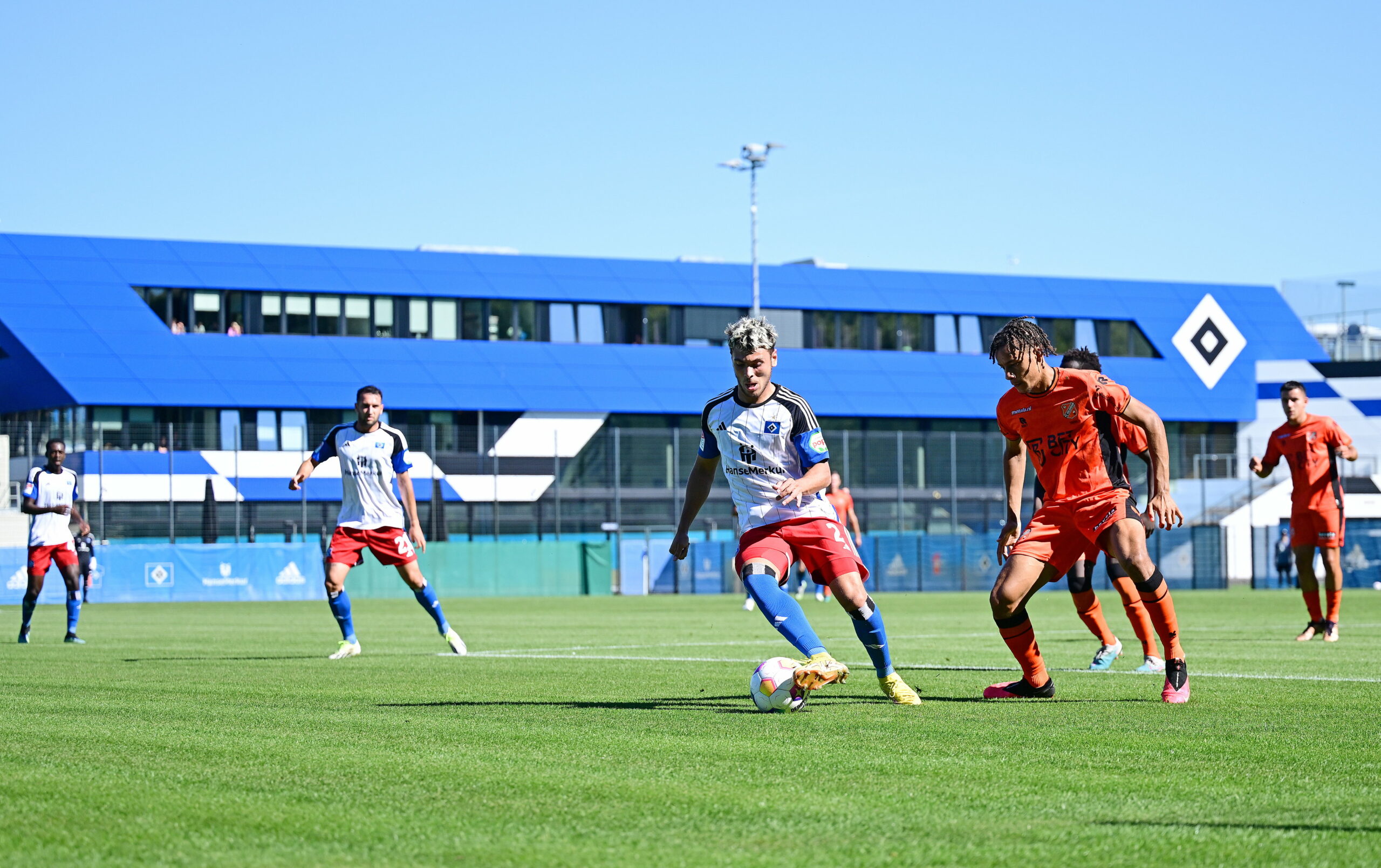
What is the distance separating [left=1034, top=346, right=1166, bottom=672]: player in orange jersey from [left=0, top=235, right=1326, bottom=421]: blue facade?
48.4m

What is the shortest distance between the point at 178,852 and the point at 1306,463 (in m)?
12.6

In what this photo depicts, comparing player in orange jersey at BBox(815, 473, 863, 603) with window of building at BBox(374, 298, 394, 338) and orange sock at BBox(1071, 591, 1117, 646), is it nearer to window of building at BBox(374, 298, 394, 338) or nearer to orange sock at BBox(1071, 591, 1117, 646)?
orange sock at BBox(1071, 591, 1117, 646)

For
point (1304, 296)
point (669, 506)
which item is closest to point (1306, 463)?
point (669, 506)

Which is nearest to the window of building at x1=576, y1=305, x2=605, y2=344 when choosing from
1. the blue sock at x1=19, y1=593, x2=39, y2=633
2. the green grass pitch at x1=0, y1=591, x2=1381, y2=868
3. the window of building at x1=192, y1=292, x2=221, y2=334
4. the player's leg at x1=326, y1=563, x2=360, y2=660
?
the window of building at x1=192, y1=292, x2=221, y2=334

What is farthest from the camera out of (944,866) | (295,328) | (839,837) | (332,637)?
(295,328)

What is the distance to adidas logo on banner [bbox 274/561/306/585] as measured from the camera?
122 ft

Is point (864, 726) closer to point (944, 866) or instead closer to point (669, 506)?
point (944, 866)

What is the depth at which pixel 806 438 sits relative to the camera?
8266 millimetres

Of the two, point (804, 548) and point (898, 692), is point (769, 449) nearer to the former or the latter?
point (804, 548)

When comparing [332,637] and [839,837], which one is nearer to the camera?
[839,837]

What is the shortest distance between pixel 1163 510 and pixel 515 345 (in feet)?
183

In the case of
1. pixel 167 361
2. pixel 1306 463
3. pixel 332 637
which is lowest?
pixel 332 637

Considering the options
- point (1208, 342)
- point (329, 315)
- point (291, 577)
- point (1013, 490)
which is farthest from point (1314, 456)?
point (1208, 342)

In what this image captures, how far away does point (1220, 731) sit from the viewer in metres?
6.97
